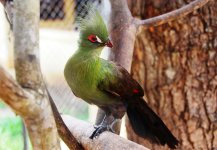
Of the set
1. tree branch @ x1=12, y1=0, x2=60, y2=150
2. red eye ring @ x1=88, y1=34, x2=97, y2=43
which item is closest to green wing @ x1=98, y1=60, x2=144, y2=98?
red eye ring @ x1=88, y1=34, x2=97, y2=43

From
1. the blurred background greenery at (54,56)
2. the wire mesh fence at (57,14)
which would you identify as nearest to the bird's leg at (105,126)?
the blurred background greenery at (54,56)

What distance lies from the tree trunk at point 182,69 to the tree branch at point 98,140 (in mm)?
453

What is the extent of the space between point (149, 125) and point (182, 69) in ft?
1.20

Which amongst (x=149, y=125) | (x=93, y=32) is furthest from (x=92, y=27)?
(x=149, y=125)

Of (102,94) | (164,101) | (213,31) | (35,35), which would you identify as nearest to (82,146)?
(102,94)

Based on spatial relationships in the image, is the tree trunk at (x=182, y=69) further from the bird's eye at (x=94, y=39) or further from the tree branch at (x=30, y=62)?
the tree branch at (x=30, y=62)

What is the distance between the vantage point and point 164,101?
4.95 feet

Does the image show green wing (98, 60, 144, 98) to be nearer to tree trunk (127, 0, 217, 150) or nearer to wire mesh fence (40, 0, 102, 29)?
tree trunk (127, 0, 217, 150)

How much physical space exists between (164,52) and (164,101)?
0.18 metres

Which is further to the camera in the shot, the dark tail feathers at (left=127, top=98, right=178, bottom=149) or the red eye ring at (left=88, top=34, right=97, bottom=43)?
the dark tail feathers at (left=127, top=98, right=178, bottom=149)

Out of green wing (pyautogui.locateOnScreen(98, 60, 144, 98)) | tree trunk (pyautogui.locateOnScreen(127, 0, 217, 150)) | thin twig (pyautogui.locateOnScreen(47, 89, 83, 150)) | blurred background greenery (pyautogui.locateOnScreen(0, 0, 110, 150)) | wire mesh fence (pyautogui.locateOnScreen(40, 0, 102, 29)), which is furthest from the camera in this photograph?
wire mesh fence (pyautogui.locateOnScreen(40, 0, 102, 29))

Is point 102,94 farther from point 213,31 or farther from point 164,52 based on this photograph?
point 213,31

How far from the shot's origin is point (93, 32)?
3.28 ft

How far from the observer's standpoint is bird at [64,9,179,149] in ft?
3.31
